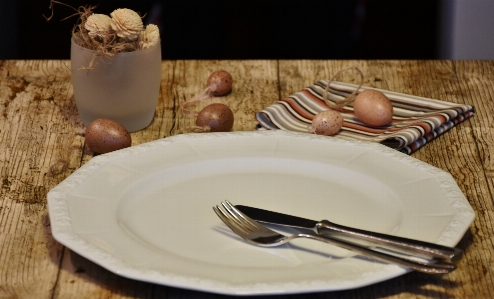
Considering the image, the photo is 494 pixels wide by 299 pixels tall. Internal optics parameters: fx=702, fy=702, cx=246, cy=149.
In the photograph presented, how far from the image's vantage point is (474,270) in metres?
0.74

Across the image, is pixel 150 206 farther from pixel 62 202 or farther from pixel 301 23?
pixel 301 23

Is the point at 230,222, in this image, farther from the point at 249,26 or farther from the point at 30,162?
the point at 249,26

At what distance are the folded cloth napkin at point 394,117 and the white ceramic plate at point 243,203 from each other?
0.10 metres

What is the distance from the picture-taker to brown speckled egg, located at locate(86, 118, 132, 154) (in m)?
0.99

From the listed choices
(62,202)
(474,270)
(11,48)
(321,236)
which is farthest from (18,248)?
(11,48)

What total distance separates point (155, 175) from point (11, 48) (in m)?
1.93

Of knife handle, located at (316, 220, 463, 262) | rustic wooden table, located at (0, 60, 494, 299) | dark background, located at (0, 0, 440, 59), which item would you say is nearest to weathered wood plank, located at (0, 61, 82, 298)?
rustic wooden table, located at (0, 60, 494, 299)

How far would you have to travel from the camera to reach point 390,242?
2.23 feet

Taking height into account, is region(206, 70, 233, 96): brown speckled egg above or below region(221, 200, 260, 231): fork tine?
above

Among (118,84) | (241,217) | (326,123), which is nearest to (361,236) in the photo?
(241,217)

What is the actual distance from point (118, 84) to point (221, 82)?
0.22 meters

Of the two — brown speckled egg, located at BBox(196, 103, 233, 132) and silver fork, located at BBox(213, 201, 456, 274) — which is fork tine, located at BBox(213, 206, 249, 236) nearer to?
silver fork, located at BBox(213, 201, 456, 274)

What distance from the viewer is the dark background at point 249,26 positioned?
104 inches

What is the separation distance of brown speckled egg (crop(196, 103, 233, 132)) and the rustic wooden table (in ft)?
0.13
